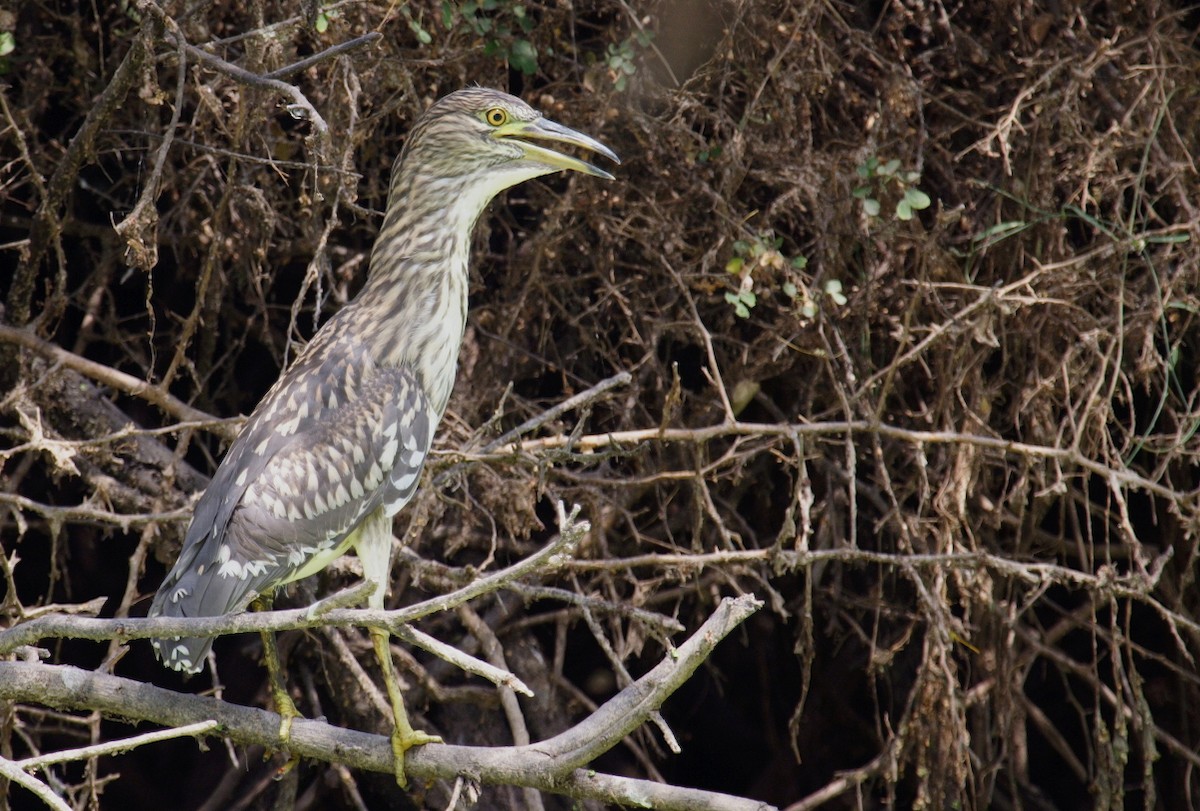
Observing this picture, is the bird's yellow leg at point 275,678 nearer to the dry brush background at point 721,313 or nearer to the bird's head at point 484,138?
the dry brush background at point 721,313

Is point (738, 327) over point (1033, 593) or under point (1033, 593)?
over

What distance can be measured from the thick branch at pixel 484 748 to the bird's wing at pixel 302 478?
0.84 ft

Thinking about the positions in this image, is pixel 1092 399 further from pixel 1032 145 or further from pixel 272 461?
pixel 272 461

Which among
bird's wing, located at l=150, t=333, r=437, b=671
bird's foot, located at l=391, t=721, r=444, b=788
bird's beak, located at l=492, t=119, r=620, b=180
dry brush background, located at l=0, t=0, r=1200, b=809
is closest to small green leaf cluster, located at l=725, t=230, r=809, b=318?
dry brush background, located at l=0, t=0, r=1200, b=809

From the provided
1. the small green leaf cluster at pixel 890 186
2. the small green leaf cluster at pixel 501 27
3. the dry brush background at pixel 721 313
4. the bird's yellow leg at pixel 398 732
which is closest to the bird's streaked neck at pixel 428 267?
the dry brush background at pixel 721 313

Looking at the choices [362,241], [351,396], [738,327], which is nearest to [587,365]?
[738,327]

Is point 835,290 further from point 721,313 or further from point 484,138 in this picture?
point 484,138

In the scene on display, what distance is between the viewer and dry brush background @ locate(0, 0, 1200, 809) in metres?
2.92

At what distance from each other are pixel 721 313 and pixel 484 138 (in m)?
0.86

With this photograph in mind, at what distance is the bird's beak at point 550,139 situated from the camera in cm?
257

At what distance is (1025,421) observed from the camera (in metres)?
3.27

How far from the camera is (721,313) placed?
130 inches

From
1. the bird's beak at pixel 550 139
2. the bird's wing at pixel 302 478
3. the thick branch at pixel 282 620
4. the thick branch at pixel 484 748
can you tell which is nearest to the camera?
the thick branch at pixel 282 620

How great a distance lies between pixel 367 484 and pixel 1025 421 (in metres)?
1.68
